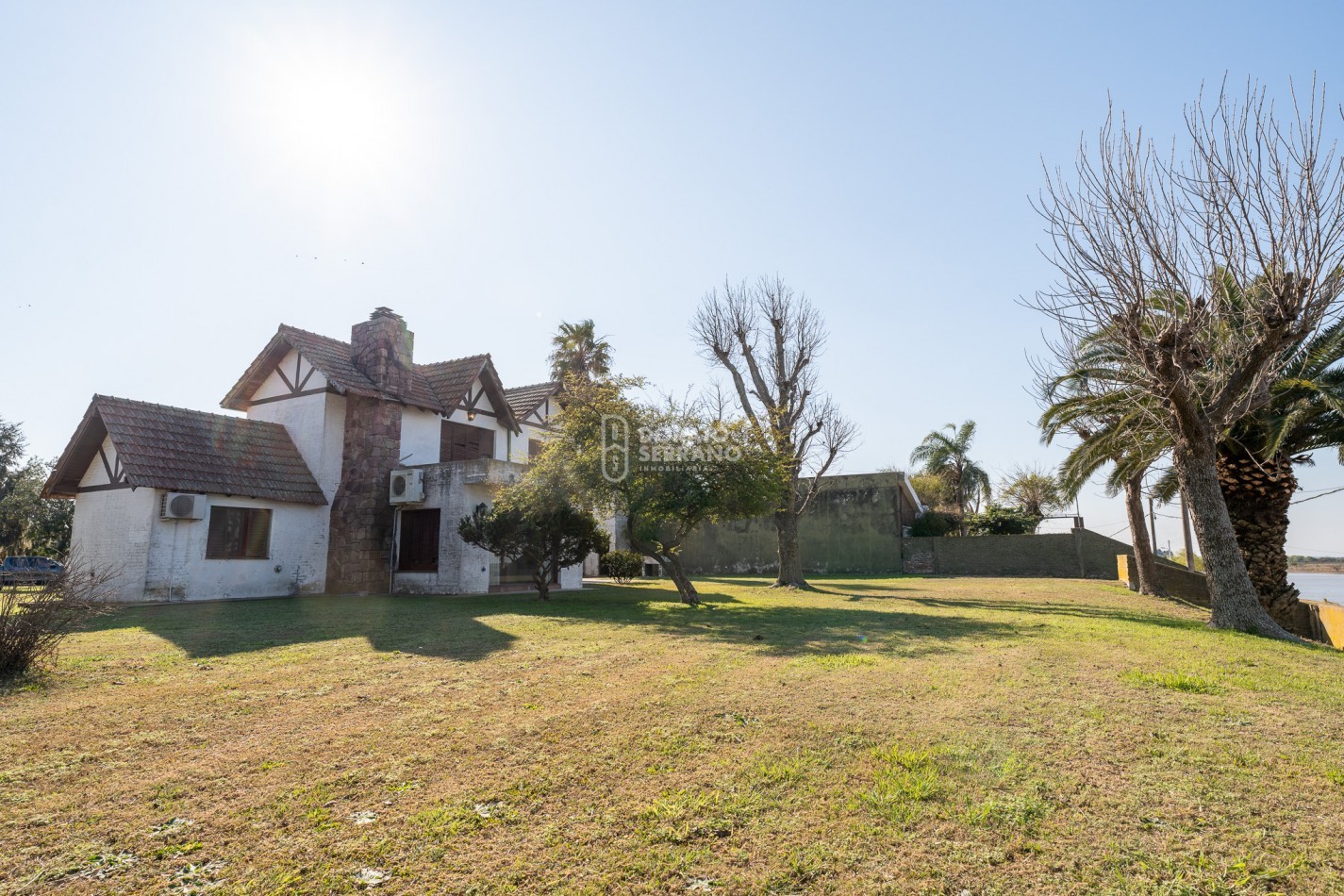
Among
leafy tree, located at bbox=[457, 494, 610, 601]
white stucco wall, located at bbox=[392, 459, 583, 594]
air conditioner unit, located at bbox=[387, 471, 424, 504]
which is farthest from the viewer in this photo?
air conditioner unit, located at bbox=[387, 471, 424, 504]

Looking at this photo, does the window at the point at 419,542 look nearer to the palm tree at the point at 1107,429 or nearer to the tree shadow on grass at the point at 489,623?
the tree shadow on grass at the point at 489,623

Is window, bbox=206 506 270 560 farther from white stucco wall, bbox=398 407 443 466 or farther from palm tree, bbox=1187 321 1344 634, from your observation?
palm tree, bbox=1187 321 1344 634

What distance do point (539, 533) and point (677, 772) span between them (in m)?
11.3

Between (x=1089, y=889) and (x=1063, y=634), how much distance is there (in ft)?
25.1

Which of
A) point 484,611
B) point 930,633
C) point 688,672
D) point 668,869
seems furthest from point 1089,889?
point 484,611

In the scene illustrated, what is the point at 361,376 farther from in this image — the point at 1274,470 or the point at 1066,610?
the point at 1274,470

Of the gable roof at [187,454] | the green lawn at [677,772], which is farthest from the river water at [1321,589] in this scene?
the gable roof at [187,454]

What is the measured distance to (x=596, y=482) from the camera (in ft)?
45.9

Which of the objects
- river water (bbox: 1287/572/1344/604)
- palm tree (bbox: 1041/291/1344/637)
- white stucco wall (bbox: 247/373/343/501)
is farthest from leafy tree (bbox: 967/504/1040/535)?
white stucco wall (bbox: 247/373/343/501)

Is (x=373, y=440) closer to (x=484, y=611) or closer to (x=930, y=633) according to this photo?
(x=484, y=611)

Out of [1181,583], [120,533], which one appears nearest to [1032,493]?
[1181,583]

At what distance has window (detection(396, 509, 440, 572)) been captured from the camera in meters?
17.9

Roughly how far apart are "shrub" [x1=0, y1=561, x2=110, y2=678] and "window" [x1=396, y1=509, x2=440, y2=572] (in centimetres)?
1077

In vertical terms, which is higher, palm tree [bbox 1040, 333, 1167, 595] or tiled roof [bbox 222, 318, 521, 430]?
tiled roof [bbox 222, 318, 521, 430]
